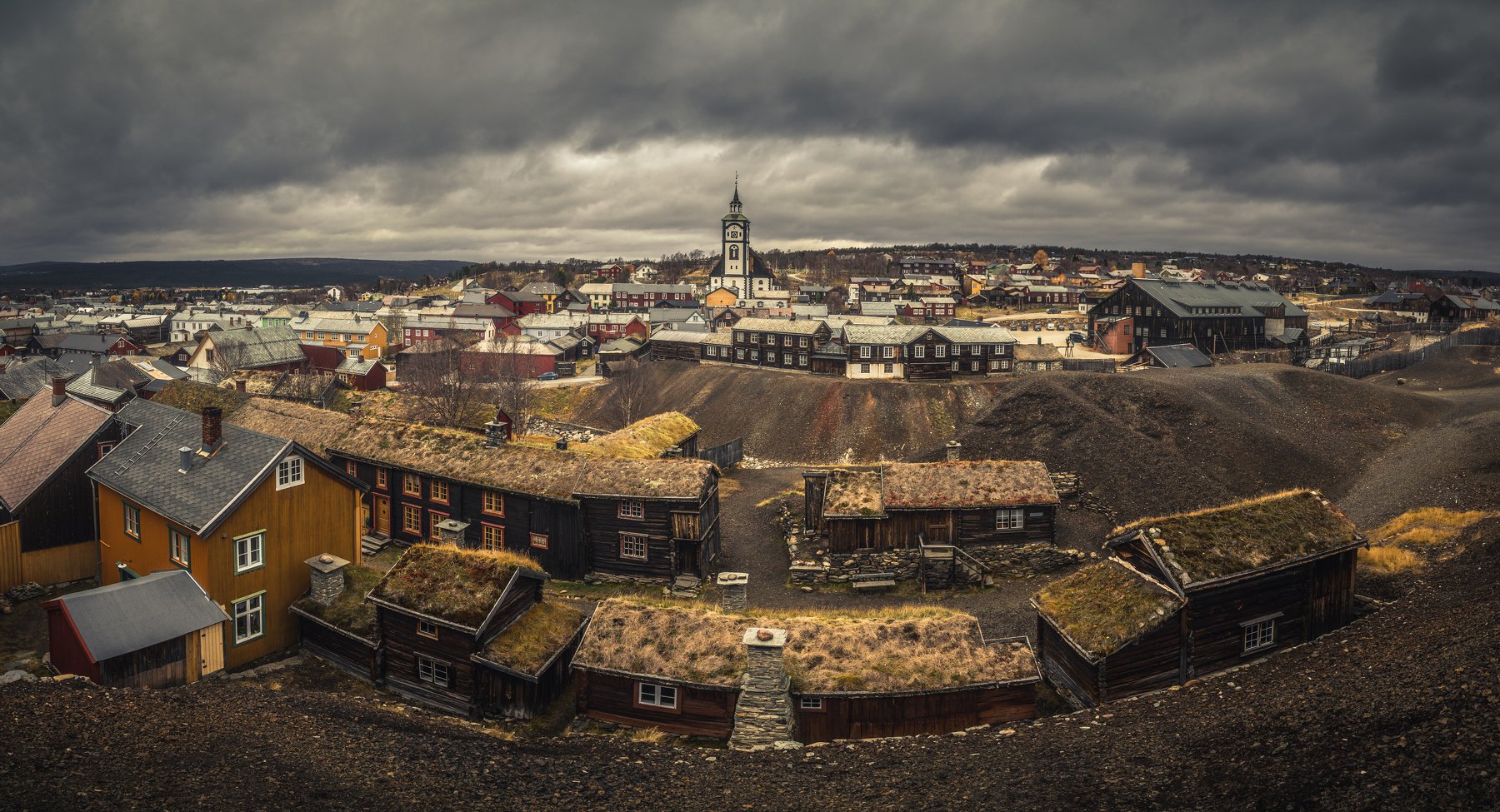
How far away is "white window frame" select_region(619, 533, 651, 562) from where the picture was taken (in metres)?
34.9

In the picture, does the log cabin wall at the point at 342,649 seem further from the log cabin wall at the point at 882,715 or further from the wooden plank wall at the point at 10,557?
the log cabin wall at the point at 882,715

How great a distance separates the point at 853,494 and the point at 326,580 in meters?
21.7

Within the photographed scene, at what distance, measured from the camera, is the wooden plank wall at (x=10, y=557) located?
29.4 metres

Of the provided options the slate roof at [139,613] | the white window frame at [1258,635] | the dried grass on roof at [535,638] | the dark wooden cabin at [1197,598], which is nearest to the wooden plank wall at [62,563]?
the slate roof at [139,613]

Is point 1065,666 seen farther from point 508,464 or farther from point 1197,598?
point 508,464

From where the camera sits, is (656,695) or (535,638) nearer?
(656,695)

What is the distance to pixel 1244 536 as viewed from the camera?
2333 centimetres

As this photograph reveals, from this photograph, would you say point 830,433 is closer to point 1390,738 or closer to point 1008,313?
point 1390,738

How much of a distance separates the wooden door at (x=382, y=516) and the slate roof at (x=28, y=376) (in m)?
41.1

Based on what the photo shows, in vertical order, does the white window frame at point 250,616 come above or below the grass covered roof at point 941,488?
below

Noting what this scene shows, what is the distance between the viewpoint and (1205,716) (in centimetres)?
1705

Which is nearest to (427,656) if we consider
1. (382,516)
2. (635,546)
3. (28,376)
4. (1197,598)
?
(635,546)

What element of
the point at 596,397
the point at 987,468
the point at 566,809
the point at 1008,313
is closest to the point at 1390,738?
the point at 566,809

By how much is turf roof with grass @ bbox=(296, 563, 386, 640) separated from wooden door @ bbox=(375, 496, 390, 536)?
1125 cm
